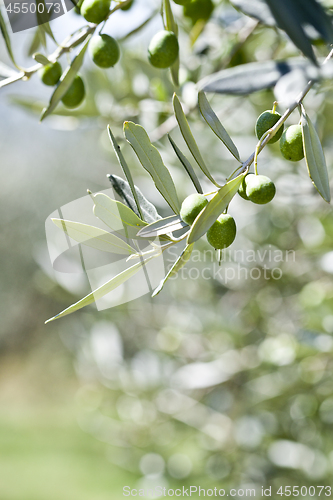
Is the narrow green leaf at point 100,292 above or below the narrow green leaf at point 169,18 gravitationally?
below

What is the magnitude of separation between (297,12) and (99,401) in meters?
2.19

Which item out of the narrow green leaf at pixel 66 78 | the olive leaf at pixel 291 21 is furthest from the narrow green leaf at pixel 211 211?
the narrow green leaf at pixel 66 78

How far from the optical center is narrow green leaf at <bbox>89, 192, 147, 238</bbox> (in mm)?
296

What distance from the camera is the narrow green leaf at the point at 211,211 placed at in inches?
10.7

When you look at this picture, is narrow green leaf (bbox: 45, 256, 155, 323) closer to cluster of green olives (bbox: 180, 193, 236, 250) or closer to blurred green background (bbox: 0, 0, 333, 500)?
cluster of green olives (bbox: 180, 193, 236, 250)

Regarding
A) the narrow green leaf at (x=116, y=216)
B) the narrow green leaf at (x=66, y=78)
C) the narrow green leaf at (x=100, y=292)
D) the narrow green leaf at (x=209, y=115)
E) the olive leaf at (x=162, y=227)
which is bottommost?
the narrow green leaf at (x=100, y=292)

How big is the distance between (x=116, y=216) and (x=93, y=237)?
0.09 feet

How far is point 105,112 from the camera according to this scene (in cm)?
96

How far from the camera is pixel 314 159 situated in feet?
1.03

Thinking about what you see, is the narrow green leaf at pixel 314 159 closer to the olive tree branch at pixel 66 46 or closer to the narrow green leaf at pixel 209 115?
the narrow green leaf at pixel 209 115

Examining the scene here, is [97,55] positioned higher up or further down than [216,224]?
higher up

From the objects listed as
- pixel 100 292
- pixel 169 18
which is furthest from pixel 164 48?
pixel 100 292

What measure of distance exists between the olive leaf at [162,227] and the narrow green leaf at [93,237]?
22mm

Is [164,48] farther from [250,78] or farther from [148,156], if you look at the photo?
[148,156]
